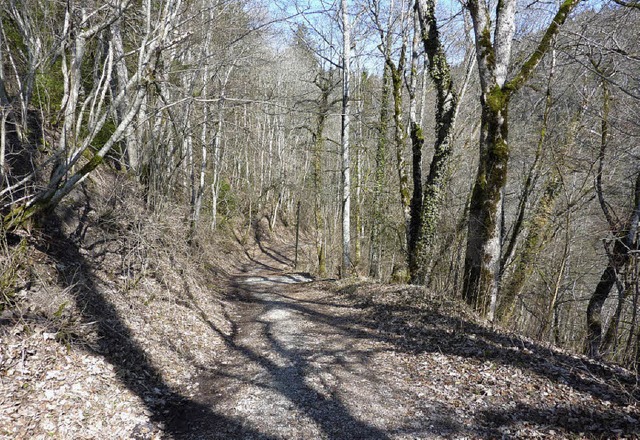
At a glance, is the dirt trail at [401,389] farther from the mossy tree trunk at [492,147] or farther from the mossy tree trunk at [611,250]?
the mossy tree trunk at [611,250]

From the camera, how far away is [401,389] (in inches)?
185

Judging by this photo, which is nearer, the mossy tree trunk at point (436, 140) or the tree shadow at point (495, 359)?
the tree shadow at point (495, 359)

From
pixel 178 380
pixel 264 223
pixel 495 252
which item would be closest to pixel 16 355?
pixel 178 380

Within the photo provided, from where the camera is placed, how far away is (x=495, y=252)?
21.1 feet

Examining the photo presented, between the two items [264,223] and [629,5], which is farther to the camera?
[264,223]

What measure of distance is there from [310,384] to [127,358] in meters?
2.50

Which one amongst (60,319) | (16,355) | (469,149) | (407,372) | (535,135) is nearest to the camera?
(16,355)

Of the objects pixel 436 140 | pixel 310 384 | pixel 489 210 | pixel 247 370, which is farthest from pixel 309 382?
pixel 436 140

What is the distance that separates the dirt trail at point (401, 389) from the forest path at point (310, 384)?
0.01m

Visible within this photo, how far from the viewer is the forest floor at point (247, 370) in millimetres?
3799

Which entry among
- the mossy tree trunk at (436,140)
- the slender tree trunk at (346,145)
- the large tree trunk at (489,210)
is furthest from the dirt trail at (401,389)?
the slender tree trunk at (346,145)

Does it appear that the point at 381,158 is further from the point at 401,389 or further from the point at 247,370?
the point at 401,389

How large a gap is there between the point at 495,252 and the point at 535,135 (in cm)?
596

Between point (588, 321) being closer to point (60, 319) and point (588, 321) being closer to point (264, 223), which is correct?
point (60, 319)
